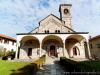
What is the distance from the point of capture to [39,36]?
2769 cm

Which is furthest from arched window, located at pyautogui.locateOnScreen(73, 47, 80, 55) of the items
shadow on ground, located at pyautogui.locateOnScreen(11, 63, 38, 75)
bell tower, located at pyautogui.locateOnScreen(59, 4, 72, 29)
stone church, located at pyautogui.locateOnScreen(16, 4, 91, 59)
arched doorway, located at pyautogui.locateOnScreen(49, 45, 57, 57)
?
shadow on ground, located at pyautogui.locateOnScreen(11, 63, 38, 75)

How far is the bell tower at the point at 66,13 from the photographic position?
1469 inches

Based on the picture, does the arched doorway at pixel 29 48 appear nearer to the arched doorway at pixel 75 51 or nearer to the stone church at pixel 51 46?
the stone church at pixel 51 46

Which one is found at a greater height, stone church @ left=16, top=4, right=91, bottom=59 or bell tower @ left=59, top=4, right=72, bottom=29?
bell tower @ left=59, top=4, right=72, bottom=29

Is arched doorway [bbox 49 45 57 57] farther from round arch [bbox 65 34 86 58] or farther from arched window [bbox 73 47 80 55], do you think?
arched window [bbox 73 47 80 55]

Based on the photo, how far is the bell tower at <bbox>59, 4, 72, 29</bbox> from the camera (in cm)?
3731

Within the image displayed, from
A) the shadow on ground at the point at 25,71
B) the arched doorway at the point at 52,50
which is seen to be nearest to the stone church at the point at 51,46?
the arched doorway at the point at 52,50

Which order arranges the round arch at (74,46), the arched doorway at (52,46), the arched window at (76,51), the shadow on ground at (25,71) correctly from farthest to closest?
the arched window at (76,51) → the round arch at (74,46) → the arched doorway at (52,46) → the shadow on ground at (25,71)

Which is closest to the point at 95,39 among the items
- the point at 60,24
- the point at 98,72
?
the point at 60,24

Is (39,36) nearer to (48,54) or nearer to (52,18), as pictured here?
(48,54)

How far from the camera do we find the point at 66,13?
38.5 metres

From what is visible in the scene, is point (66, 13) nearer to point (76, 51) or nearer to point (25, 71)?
point (76, 51)

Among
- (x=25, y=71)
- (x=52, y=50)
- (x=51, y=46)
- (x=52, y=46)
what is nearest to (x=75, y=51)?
(x=52, y=50)

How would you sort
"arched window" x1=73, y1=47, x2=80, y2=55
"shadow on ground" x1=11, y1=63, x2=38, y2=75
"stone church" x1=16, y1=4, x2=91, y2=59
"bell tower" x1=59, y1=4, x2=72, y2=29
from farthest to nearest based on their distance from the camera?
1. "bell tower" x1=59, y1=4, x2=72, y2=29
2. "arched window" x1=73, y1=47, x2=80, y2=55
3. "stone church" x1=16, y1=4, x2=91, y2=59
4. "shadow on ground" x1=11, y1=63, x2=38, y2=75
